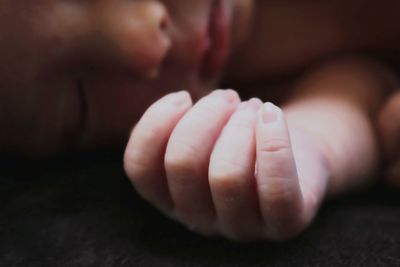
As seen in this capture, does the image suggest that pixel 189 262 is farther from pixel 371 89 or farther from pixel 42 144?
pixel 371 89

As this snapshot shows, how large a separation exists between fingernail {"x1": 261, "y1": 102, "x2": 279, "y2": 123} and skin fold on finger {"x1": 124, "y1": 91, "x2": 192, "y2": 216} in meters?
0.07

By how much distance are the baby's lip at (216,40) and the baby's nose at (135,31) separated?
0.09 m

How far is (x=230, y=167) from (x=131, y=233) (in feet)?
0.39

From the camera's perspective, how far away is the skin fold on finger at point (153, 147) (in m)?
0.47

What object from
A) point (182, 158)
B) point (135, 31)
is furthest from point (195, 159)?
point (135, 31)

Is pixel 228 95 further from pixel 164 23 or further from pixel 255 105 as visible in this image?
pixel 164 23

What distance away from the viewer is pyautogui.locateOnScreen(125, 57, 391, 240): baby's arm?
1.39ft

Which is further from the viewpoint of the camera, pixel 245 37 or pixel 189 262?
pixel 245 37

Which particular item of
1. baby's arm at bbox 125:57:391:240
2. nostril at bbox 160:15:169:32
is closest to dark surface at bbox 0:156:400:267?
baby's arm at bbox 125:57:391:240

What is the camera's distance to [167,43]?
1.95 feet

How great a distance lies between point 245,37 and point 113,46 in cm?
23

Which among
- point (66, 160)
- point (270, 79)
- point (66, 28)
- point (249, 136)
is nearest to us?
point (249, 136)

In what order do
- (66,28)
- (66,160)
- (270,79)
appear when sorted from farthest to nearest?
(270,79)
(66,160)
(66,28)

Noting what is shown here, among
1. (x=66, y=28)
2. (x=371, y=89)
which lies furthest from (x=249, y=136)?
(x=371, y=89)
